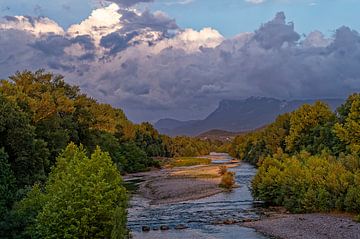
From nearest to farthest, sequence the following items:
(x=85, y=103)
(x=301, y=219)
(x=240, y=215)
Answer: (x=301, y=219) → (x=240, y=215) → (x=85, y=103)

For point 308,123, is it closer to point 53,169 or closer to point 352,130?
point 352,130

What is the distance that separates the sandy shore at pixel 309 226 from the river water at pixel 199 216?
2.03 meters

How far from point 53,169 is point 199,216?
21.5 metres

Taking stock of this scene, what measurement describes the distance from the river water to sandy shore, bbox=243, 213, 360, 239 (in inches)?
80.0

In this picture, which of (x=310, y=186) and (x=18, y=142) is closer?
(x=18, y=142)

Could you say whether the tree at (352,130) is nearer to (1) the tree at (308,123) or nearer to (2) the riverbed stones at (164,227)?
(1) the tree at (308,123)

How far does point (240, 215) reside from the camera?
58875mm

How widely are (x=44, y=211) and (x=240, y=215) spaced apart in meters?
32.2

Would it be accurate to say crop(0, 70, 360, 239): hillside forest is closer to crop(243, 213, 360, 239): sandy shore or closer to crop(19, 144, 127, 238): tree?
crop(19, 144, 127, 238): tree

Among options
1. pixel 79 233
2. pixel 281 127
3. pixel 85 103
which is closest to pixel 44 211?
pixel 79 233

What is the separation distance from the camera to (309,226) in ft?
161

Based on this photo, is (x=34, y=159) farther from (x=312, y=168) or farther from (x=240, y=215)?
(x=312, y=168)

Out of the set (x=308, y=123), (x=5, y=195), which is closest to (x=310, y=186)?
(x=5, y=195)

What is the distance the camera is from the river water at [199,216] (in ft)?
156
